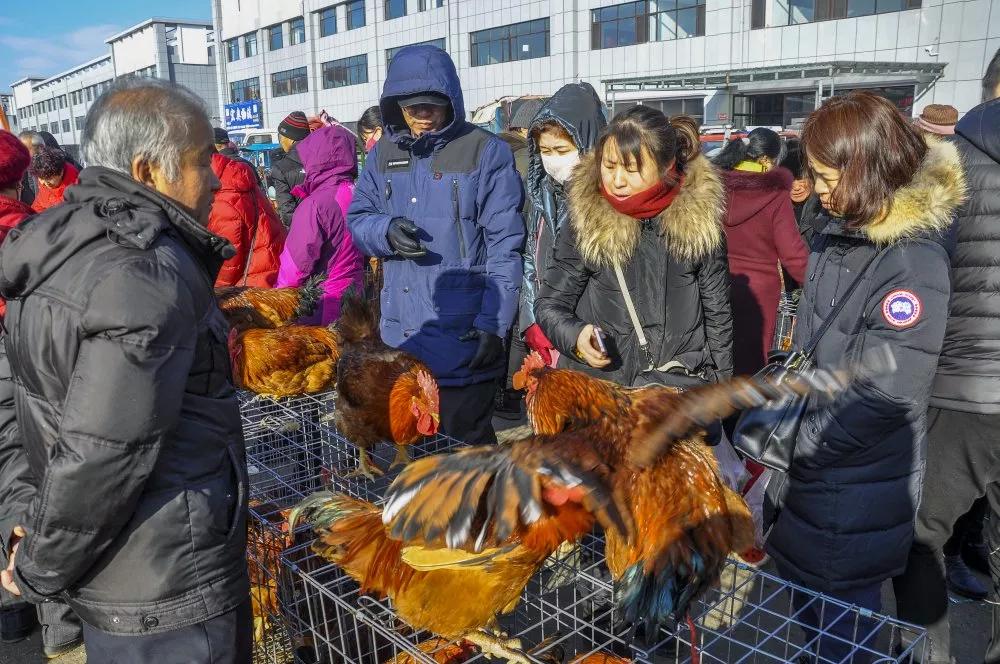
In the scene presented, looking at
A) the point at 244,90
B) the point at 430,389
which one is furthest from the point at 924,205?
the point at 244,90

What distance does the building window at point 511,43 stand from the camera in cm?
3022

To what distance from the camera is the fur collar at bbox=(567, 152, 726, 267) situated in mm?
2627

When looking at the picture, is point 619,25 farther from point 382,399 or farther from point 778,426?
point 778,426

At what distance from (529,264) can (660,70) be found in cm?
2534

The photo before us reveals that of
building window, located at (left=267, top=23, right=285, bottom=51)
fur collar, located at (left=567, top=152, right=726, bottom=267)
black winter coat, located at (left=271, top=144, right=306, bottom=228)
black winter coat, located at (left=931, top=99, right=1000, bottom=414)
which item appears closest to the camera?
black winter coat, located at (left=931, top=99, right=1000, bottom=414)

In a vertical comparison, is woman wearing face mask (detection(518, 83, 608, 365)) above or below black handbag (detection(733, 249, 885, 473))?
above

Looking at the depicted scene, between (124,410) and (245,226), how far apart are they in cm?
349

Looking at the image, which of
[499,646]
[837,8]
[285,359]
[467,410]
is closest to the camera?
[499,646]

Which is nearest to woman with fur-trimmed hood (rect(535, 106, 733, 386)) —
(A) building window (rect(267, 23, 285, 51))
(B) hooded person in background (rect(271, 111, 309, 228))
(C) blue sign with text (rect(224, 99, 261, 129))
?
(B) hooded person in background (rect(271, 111, 309, 228))

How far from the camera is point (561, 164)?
12.3 ft

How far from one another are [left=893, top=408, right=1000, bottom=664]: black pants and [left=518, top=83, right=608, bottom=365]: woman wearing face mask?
164 cm

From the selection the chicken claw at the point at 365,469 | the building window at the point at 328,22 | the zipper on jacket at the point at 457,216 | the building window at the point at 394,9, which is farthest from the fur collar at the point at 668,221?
the building window at the point at 328,22

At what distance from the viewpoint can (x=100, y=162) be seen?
5.37ft

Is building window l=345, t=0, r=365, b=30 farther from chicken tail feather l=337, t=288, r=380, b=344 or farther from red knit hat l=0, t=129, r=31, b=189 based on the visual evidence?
chicken tail feather l=337, t=288, r=380, b=344
